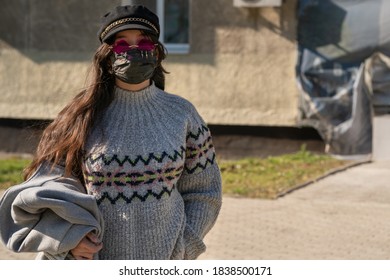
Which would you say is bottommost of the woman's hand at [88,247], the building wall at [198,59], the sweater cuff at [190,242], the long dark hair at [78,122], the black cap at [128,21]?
the building wall at [198,59]

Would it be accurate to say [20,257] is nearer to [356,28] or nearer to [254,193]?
[254,193]

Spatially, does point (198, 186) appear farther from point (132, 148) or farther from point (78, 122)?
point (78, 122)

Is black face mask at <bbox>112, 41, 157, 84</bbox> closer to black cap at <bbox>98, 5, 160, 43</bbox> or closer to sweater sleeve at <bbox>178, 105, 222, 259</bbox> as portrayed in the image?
black cap at <bbox>98, 5, 160, 43</bbox>

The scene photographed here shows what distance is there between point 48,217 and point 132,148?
15.4 inches

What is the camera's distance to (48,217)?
312 cm

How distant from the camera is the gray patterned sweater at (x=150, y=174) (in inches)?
126

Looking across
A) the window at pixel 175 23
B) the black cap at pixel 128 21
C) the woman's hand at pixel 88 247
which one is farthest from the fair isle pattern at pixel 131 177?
the window at pixel 175 23

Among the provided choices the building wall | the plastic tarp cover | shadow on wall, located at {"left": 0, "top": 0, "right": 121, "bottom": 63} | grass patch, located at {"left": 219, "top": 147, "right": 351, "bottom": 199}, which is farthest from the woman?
shadow on wall, located at {"left": 0, "top": 0, "right": 121, "bottom": 63}

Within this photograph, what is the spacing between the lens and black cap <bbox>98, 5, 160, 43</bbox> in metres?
3.27

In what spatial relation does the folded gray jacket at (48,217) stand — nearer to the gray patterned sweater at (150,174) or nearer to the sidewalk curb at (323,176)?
the gray patterned sweater at (150,174)

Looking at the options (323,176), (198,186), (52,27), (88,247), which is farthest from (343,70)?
(88,247)

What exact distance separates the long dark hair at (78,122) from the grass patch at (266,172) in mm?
6938

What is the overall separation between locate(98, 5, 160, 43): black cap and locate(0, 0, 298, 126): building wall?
353 inches
